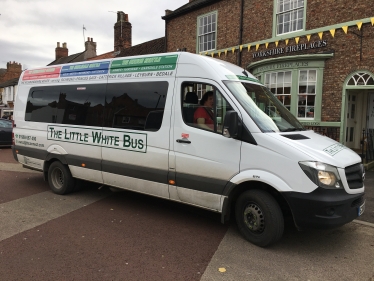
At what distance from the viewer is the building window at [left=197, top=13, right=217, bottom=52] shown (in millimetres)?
14195

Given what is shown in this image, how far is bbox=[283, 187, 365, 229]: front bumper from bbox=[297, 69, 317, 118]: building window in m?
7.84

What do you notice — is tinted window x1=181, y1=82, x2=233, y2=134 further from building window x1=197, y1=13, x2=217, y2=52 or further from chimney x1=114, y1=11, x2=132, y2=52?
chimney x1=114, y1=11, x2=132, y2=52

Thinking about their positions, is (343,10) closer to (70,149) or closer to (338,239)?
(338,239)

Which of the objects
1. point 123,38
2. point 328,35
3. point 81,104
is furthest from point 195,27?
point 81,104

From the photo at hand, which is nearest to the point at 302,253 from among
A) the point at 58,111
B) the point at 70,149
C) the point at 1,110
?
the point at 70,149

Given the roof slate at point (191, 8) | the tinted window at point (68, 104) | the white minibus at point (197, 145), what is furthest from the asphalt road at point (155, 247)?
the roof slate at point (191, 8)

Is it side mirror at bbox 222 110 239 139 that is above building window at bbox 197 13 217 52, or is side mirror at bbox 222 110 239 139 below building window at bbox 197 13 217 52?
below

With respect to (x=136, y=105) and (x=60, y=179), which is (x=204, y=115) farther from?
(x=60, y=179)

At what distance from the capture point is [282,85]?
37.8 ft

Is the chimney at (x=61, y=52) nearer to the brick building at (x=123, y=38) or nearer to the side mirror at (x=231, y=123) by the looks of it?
the brick building at (x=123, y=38)

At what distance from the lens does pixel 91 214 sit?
5.18 meters

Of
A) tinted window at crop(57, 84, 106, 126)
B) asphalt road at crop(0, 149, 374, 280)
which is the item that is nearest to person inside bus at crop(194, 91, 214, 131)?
asphalt road at crop(0, 149, 374, 280)

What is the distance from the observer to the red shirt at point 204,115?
430cm

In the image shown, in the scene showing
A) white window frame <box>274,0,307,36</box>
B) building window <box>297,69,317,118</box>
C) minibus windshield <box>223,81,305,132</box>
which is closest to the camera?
minibus windshield <box>223,81,305,132</box>
